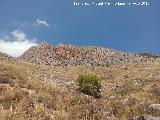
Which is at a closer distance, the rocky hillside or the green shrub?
the green shrub

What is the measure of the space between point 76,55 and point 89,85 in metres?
35.5

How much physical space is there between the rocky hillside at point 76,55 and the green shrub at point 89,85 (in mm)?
26370

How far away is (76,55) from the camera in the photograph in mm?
65188

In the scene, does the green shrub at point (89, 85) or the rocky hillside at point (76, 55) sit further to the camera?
the rocky hillside at point (76, 55)

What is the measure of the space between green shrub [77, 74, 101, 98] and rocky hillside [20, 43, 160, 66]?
26370mm

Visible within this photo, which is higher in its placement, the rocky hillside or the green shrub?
Answer: the rocky hillside

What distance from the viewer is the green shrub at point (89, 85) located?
2915cm

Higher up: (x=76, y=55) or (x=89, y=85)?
(x=76, y=55)

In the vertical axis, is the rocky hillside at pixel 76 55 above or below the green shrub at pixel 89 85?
above


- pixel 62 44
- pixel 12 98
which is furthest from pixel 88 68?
pixel 12 98

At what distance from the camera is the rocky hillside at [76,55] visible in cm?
6081

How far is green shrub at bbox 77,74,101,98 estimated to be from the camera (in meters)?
29.1

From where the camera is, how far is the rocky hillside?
60.8m

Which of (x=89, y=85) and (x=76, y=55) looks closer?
(x=89, y=85)
